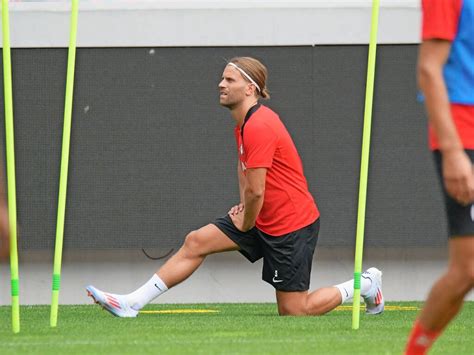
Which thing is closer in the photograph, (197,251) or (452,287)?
(452,287)

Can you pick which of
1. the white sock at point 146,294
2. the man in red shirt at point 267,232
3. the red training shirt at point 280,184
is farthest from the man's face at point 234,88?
the white sock at point 146,294

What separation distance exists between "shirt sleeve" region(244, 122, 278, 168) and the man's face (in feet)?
0.79

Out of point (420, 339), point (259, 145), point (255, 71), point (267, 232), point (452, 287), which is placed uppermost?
point (255, 71)

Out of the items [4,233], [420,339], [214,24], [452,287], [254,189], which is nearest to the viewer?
[452,287]

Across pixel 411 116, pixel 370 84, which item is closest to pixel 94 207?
pixel 411 116

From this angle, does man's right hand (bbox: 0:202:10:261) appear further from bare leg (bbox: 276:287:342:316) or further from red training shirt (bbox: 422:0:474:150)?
bare leg (bbox: 276:287:342:316)

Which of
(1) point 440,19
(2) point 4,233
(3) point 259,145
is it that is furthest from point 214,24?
(1) point 440,19

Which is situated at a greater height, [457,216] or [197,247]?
[457,216]

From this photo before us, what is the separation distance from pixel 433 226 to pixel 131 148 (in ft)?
7.20

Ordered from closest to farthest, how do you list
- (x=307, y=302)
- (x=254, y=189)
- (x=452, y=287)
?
(x=452, y=287), (x=254, y=189), (x=307, y=302)

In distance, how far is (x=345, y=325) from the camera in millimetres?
7324

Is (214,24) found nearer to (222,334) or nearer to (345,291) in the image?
(345,291)

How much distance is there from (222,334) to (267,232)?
1.31 metres

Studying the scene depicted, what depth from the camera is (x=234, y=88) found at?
789 centimetres
